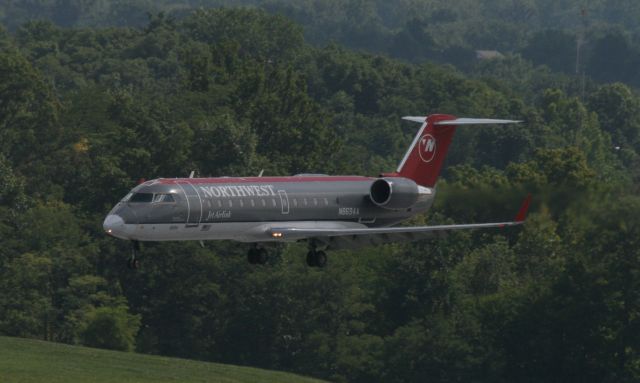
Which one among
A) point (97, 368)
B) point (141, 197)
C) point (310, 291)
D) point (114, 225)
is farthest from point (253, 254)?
point (310, 291)

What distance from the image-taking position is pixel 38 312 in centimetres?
11562

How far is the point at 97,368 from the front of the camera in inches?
3351

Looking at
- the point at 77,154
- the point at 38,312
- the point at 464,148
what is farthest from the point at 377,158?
the point at 38,312

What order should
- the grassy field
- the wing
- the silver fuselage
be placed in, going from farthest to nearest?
the grassy field
the wing
the silver fuselage

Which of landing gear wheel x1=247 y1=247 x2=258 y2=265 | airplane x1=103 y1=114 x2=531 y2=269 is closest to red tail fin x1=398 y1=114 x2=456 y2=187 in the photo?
airplane x1=103 y1=114 x2=531 y2=269

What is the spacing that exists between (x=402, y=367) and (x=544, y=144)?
7663 cm

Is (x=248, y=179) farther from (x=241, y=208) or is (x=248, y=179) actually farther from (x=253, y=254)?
(x=253, y=254)

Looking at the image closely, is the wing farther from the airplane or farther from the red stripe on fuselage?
the red stripe on fuselage

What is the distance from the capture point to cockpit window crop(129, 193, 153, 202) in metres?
68.3

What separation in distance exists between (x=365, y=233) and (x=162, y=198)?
896 centimetres

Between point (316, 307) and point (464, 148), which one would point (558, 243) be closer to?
point (316, 307)

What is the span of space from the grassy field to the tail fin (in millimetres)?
14618

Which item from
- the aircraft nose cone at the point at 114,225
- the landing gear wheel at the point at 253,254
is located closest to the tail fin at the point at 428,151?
the landing gear wheel at the point at 253,254

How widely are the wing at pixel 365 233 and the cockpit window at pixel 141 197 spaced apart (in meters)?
5.28
